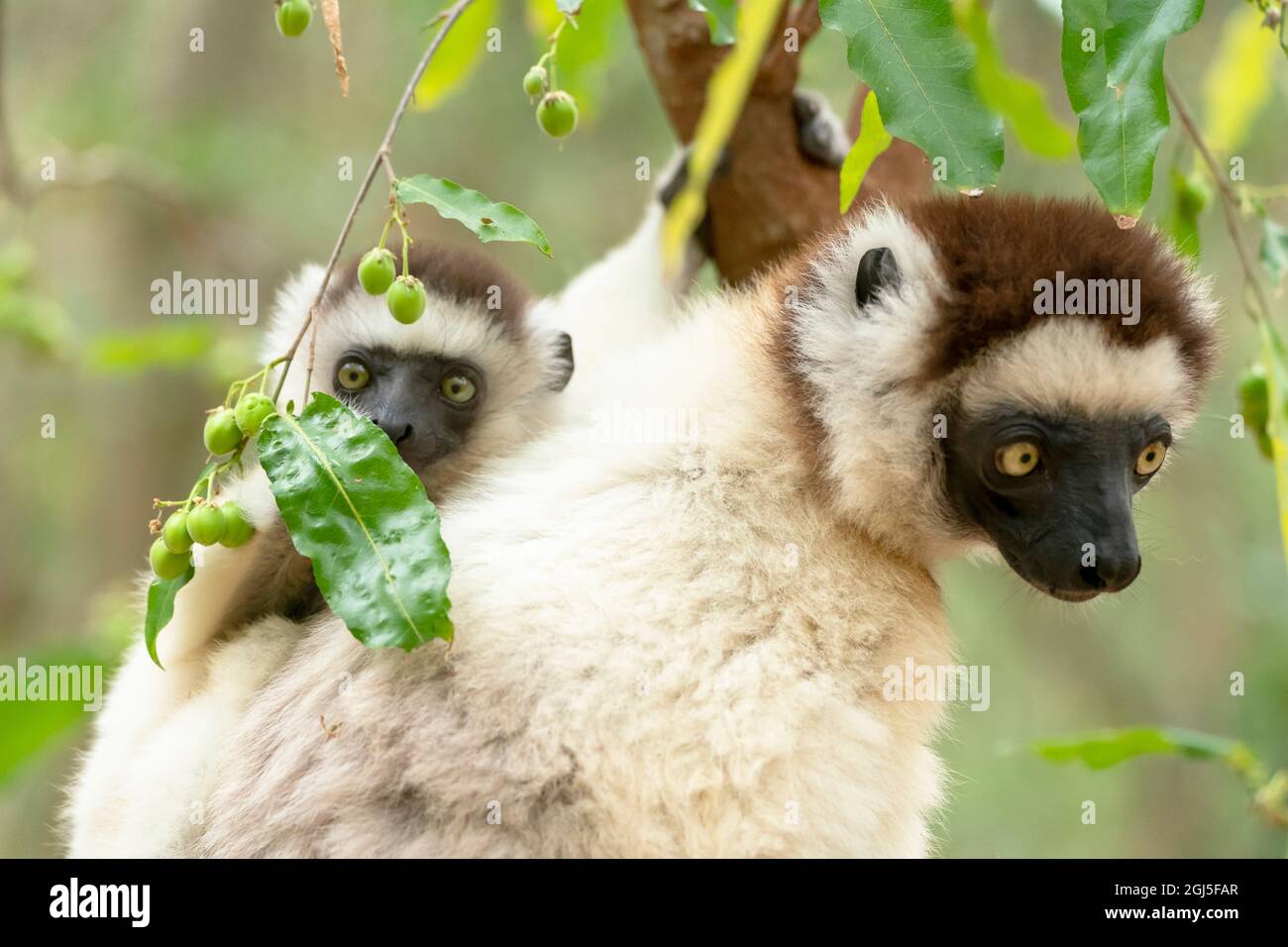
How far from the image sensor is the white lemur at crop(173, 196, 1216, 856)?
278 cm

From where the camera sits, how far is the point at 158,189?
6254 millimetres

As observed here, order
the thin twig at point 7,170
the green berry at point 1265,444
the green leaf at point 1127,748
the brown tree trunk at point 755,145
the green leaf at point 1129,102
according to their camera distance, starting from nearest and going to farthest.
A: the green leaf at point 1129,102
the green berry at point 1265,444
the green leaf at point 1127,748
the brown tree trunk at point 755,145
the thin twig at point 7,170

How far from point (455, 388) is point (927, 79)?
2185 millimetres

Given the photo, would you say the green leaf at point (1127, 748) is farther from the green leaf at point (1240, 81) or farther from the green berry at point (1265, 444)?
the green leaf at point (1240, 81)

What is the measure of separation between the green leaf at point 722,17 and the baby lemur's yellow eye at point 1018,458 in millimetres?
1212

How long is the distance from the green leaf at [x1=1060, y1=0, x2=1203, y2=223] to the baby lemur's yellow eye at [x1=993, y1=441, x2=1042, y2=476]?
24.3 inches

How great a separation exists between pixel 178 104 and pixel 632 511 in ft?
19.4

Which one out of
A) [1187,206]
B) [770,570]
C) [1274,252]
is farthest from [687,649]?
[1187,206]

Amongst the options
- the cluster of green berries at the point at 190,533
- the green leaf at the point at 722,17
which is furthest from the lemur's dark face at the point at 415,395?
the green leaf at the point at 722,17

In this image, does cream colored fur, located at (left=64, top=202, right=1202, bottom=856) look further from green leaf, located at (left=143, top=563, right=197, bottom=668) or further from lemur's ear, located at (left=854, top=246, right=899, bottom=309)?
green leaf, located at (left=143, top=563, right=197, bottom=668)

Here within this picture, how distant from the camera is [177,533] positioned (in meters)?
2.66

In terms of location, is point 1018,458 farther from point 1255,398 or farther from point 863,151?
point 1255,398

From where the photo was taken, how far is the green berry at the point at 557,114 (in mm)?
2963

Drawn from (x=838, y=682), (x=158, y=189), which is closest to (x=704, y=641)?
(x=838, y=682)
